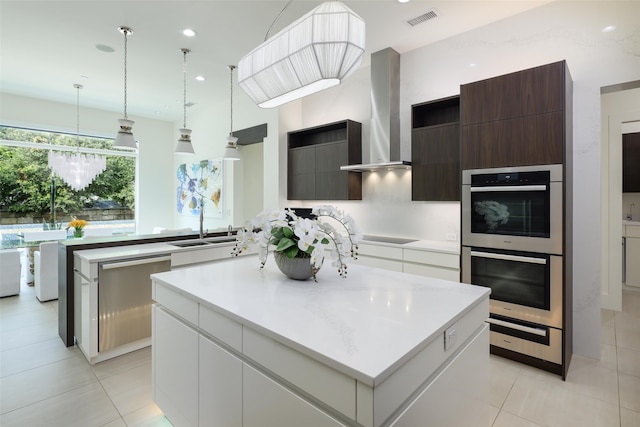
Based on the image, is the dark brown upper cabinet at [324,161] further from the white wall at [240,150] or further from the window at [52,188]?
the window at [52,188]

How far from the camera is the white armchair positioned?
4.12 m

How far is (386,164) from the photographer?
11.9 feet

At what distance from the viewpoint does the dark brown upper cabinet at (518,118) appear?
2.43 meters

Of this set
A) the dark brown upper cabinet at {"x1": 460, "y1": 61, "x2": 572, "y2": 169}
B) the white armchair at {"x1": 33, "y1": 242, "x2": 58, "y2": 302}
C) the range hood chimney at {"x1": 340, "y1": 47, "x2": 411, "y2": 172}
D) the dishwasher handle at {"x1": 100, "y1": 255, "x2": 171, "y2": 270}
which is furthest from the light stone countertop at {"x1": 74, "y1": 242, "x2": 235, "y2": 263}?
the dark brown upper cabinet at {"x1": 460, "y1": 61, "x2": 572, "y2": 169}

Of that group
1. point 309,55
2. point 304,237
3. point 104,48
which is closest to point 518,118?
point 309,55

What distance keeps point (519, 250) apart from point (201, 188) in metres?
5.83

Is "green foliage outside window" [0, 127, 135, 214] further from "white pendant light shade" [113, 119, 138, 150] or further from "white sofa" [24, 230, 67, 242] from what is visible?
"white pendant light shade" [113, 119, 138, 150]

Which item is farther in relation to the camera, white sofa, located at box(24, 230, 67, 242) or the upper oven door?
white sofa, located at box(24, 230, 67, 242)

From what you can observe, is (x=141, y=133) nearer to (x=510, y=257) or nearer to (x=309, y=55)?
(x=309, y=55)

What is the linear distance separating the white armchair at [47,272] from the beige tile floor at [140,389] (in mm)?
1149

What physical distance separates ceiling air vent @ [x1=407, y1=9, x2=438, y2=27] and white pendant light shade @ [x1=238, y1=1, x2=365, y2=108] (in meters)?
2.02

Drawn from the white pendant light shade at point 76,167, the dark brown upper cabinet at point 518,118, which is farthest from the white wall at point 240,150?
the dark brown upper cabinet at point 518,118

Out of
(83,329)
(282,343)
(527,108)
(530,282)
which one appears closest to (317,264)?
(282,343)

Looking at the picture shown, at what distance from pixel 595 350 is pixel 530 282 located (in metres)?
0.93
